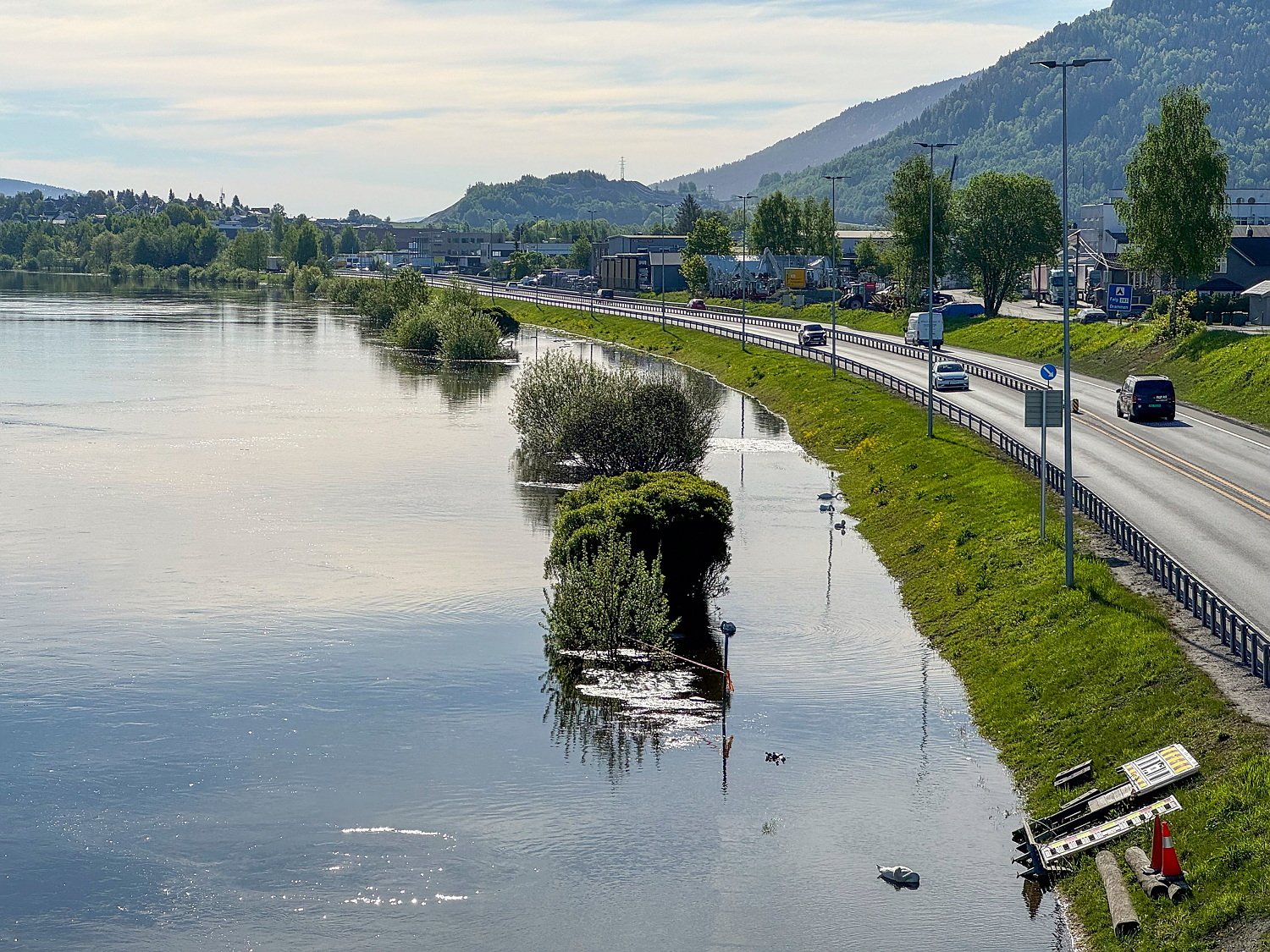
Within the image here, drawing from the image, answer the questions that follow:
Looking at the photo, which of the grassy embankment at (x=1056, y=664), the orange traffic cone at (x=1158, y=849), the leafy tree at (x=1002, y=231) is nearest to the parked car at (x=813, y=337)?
the leafy tree at (x=1002, y=231)

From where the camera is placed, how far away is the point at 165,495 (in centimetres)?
7269

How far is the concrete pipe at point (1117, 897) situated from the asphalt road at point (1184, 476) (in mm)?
10876

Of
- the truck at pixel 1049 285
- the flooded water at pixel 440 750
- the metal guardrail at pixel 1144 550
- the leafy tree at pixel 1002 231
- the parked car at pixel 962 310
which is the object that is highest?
the leafy tree at pixel 1002 231

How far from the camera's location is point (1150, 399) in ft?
248

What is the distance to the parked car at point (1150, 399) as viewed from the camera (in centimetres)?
7562

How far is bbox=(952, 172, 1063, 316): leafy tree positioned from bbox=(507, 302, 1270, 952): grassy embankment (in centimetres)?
6716

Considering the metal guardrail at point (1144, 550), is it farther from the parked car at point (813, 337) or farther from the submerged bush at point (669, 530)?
the parked car at point (813, 337)

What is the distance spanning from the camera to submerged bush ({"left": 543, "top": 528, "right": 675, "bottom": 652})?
4756 centimetres

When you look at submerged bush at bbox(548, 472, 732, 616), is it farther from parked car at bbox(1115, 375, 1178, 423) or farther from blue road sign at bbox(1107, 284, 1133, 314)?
blue road sign at bbox(1107, 284, 1133, 314)

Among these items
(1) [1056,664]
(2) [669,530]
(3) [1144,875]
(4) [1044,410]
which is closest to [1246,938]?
(3) [1144,875]

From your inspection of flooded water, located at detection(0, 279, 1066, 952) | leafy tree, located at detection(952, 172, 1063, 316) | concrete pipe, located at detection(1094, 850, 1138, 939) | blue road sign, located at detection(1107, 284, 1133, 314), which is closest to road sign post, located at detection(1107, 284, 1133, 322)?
blue road sign, located at detection(1107, 284, 1133, 314)

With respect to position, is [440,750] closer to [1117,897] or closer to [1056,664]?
[1056,664]

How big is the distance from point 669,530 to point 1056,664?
15076mm

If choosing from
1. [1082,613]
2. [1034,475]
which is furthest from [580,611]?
[1034,475]
